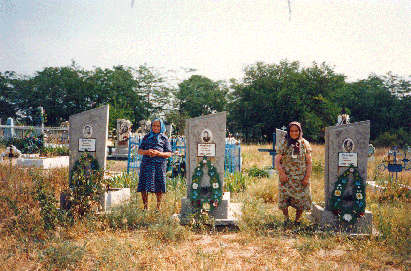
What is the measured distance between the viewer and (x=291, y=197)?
4.85m

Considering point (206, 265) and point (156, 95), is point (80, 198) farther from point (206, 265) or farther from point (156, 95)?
point (156, 95)

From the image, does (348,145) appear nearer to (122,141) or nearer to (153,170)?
(153,170)

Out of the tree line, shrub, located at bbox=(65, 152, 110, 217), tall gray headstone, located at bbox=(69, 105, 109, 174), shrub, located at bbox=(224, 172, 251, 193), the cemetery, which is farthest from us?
the tree line

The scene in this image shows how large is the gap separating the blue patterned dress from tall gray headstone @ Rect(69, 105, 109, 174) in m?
0.64

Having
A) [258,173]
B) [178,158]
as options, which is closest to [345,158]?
[178,158]

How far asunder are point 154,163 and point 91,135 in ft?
3.61

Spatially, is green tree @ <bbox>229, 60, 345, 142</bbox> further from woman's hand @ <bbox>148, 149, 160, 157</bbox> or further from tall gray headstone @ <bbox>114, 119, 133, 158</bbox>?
woman's hand @ <bbox>148, 149, 160, 157</bbox>

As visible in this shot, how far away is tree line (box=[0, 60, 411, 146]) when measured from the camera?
27663 mm

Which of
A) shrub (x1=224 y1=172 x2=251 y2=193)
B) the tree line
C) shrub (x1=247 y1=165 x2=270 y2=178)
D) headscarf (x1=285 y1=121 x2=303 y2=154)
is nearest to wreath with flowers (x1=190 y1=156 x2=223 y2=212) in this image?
headscarf (x1=285 y1=121 x2=303 y2=154)

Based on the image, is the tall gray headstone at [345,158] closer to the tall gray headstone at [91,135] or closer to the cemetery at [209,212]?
the cemetery at [209,212]

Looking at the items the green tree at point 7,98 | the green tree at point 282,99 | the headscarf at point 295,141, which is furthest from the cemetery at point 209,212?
the green tree at point 7,98

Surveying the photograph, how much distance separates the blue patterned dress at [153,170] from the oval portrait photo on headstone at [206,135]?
78 cm

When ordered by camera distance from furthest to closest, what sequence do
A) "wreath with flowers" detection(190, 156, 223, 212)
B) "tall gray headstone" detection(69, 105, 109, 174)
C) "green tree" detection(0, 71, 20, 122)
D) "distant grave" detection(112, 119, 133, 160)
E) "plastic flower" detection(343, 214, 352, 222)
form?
"green tree" detection(0, 71, 20, 122) → "distant grave" detection(112, 119, 133, 160) → "tall gray headstone" detection(69, 105, 109, 174) → "wreath with flowers" detection(190, 156, 223, 212) → "plastic flower" detection(343, 214, 352, 222)

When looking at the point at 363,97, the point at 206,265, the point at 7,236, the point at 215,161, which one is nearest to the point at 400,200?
the point at 215,161
